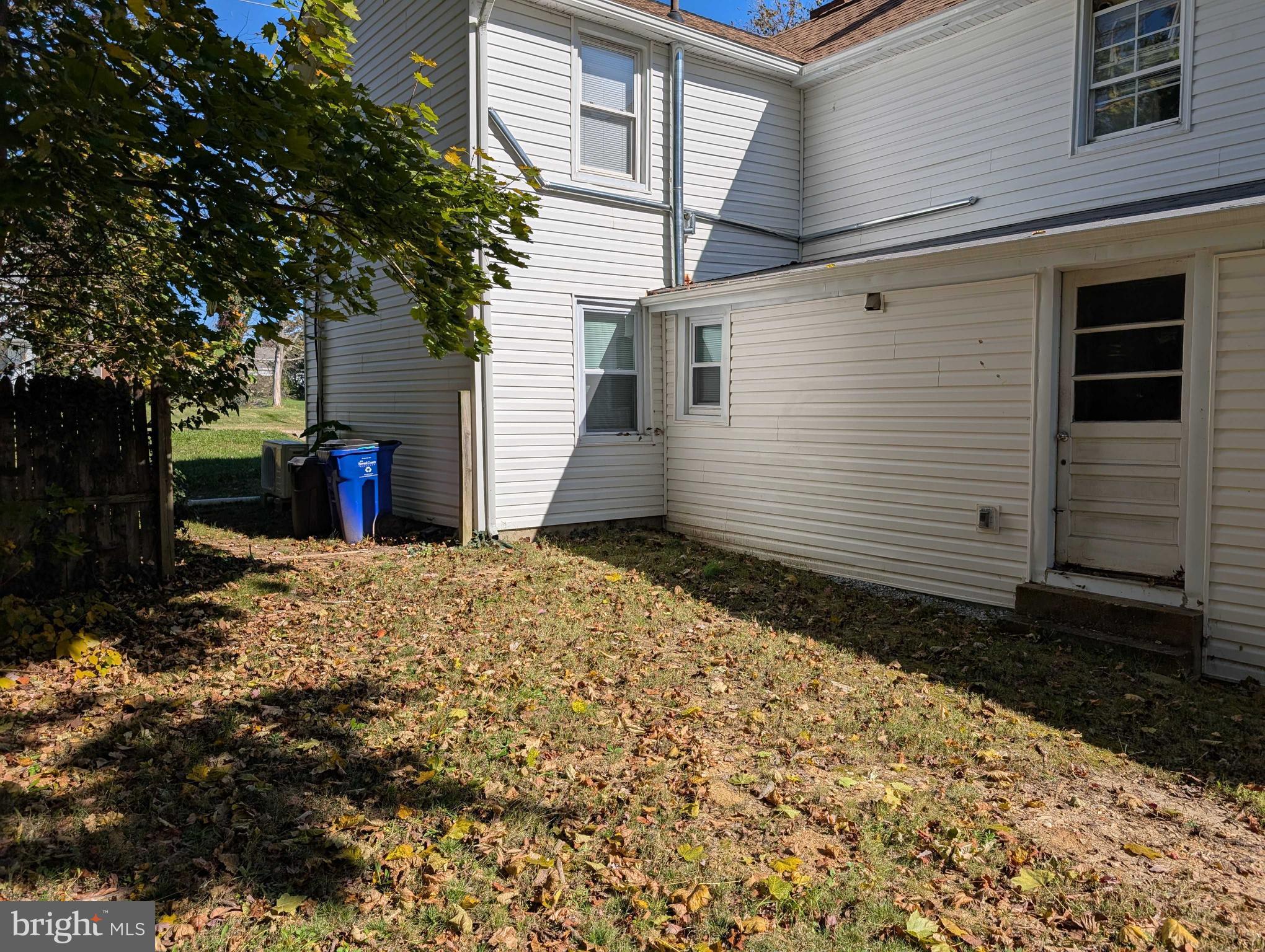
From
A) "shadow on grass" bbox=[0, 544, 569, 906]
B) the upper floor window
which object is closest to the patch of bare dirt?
"shadow on grass" bbox=[0, 544, 569, 906]

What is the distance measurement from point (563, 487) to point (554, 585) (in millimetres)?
2471

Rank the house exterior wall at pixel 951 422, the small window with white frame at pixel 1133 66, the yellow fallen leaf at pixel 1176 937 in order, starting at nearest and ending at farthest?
the yellow fallen leaf at pixel 1176 937
the house exterior wall at pixel 951 422
the small window with white frame at pixel 1133 66

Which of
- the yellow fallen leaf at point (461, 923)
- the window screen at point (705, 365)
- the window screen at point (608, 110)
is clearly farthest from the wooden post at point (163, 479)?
the window screen at point (705, 365)

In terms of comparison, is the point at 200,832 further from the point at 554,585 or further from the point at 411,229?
the point at 554,585

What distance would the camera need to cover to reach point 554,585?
813 centimetres

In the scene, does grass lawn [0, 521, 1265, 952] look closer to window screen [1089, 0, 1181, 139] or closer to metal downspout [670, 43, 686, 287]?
metal downspout [670, 43, 686, 287]

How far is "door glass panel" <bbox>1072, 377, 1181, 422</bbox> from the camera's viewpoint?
6.41m

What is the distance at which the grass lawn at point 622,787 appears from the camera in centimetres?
308

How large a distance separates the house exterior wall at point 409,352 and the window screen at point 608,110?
1658 millimetres

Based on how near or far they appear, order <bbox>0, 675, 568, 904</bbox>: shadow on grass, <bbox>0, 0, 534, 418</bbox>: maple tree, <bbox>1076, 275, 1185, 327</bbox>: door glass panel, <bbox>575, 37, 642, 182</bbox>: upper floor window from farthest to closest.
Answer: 1. <bbox>575, 37, 642, 182</bbox>: upper floor window
2. <bbox>1076, 275, 1185, 327</bbox>: door glass panel
3. <bbox>0, 0, 534, 418</bbox>: maple tree
4. <bbox>0, 675, 568, 904</bbox>: shadow on grass

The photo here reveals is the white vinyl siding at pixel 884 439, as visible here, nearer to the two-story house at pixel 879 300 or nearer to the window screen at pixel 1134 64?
the two-story house at pixel 879 300

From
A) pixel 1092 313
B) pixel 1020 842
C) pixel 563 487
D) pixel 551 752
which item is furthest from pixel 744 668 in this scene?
pixel 563 487

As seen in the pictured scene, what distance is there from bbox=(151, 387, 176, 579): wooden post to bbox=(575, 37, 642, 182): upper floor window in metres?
5.79

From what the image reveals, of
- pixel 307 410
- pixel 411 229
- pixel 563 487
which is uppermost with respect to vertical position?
pixel 411 229
